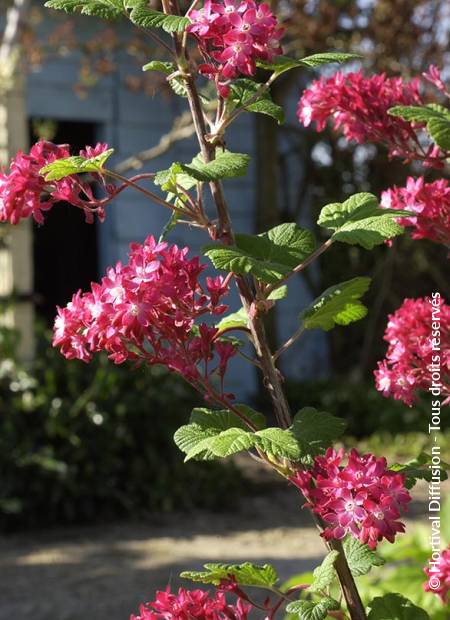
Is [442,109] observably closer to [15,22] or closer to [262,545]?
[262,545]

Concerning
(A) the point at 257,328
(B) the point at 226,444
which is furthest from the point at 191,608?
(A) the point at 257,328

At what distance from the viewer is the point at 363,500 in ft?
4.45

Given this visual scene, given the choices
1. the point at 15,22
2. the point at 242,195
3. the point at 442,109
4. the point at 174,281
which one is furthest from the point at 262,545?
the point at 242,195

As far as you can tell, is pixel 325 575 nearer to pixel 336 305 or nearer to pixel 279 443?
pixel 279 443

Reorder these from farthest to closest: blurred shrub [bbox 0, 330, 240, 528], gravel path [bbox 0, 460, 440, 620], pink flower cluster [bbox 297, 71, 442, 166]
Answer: blurred shrub [bbox 0, 330, 240, 528] → gravel path [bbox 0, 460, 440, 620] → pink flower cluster [bbox 297, 71, 442, 166]

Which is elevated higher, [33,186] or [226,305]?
[33,186]

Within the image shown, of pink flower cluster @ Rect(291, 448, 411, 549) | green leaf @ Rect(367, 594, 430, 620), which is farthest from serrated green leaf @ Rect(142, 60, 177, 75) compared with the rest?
green leaf @ Rect(367, 594, 430, 620)

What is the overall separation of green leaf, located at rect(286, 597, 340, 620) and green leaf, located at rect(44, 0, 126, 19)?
0.85 m

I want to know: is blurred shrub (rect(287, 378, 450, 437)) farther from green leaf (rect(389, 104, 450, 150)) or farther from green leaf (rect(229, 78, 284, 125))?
green leaf (rect(229, 78, 284, 125))

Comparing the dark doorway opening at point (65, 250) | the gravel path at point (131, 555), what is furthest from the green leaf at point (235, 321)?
the dark doorway opening at point (65, 250)

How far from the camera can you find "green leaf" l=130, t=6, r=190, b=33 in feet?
4.58

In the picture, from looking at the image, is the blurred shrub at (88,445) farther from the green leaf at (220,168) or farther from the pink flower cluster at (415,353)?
the green leaf at (220,168)

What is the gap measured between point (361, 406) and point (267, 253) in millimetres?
6447

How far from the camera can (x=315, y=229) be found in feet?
29.2
